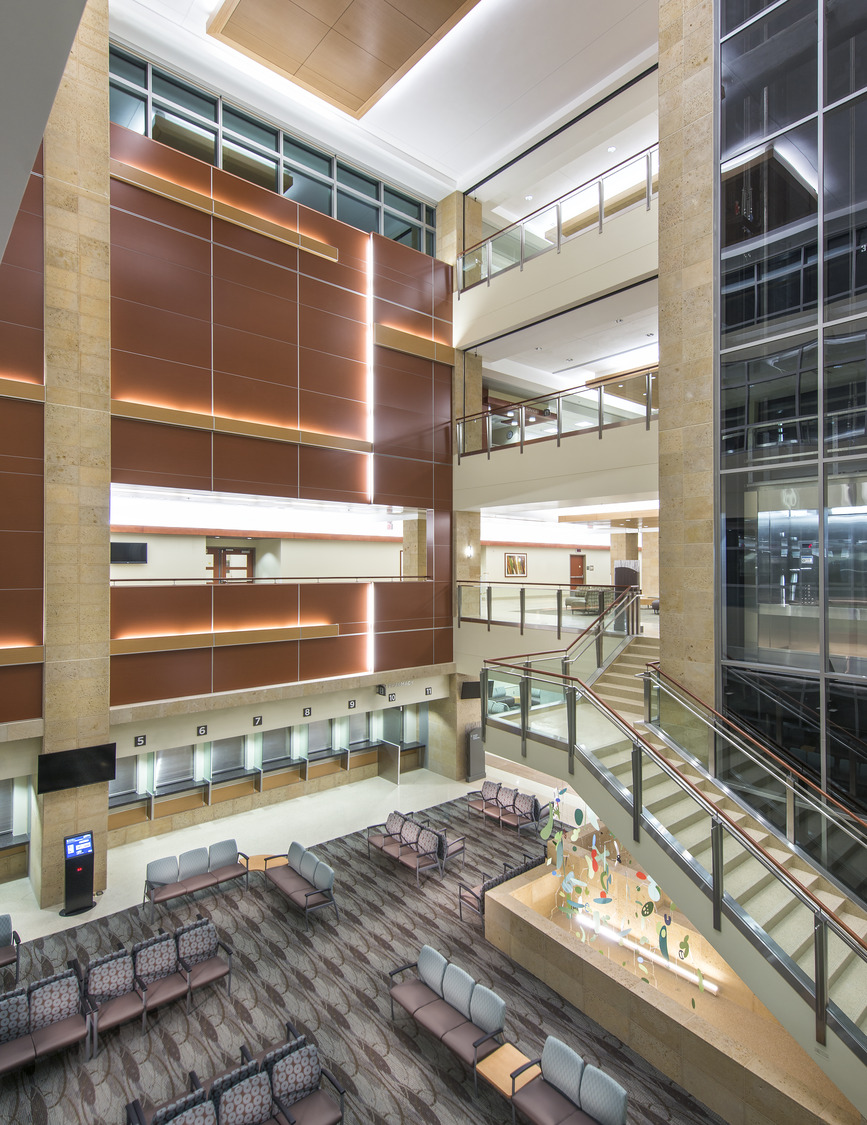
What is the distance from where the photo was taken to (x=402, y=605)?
1331 cm

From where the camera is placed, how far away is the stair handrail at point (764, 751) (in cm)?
616

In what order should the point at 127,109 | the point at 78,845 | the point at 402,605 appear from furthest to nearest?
the point at 402,605 → the point at 127,109 → the point at 78,845

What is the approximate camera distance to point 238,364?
11078 mm

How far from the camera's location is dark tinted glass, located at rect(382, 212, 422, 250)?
14227mm

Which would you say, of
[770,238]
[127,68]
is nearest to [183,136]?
[127,68]

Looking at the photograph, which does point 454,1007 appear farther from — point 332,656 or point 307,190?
point 307,190

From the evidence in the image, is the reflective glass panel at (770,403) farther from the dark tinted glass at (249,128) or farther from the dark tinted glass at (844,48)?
the dark tinted glass at (249,128)

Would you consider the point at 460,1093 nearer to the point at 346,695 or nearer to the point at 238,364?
the point at 346,695

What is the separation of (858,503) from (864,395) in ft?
3.80

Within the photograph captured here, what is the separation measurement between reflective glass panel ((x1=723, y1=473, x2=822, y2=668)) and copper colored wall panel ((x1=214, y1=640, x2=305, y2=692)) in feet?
24.4

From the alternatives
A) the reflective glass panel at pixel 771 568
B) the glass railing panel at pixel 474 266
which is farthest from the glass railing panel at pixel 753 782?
the glass railing panel at pixel 474 266

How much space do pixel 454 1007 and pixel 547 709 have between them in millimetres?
3454

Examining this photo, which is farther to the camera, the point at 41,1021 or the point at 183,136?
the point at 183,136

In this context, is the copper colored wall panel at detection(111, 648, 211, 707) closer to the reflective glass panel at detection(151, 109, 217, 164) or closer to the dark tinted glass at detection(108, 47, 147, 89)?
the reflective glass panel at detection(151, 109, 217, 164)
